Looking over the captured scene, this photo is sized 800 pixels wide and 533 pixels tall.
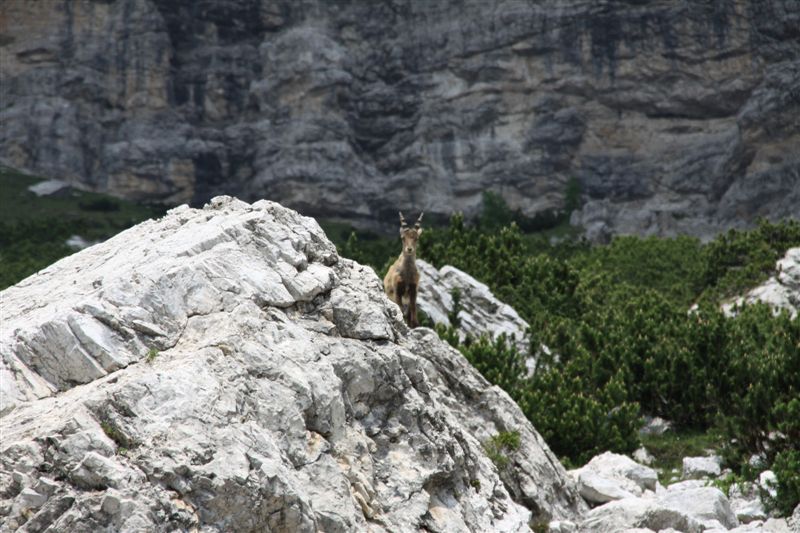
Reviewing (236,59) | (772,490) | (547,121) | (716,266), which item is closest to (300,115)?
(236,59)

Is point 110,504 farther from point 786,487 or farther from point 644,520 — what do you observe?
point 786,487

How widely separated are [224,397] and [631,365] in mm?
17696

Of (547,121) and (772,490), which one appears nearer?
(772,490)

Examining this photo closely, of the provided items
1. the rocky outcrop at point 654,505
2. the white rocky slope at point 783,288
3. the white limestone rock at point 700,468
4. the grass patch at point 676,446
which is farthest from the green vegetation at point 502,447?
the white rocky slope at point 783,288

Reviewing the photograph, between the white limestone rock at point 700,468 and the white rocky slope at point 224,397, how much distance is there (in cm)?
788

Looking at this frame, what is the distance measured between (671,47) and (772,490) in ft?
287

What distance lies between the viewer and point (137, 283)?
34.9 feet

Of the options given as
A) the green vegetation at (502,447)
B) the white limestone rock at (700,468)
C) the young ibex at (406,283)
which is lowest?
the white limestone rock at (700,468)

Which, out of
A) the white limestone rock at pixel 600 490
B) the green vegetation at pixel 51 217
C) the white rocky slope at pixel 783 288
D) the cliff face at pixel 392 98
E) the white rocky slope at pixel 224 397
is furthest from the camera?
the cliff face at pixel 392 98

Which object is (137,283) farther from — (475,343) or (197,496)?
(475,343)

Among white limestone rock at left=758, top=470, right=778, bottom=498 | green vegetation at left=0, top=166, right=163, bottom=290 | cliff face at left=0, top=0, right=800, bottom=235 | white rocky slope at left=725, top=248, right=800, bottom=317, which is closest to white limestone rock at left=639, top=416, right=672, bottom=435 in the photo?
white limestone rock at left=758, top=470, right=778, bottom=498

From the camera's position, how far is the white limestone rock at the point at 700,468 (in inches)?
789

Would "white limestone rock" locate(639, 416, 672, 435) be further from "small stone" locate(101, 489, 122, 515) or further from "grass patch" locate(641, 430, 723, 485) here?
"small stone" locate(101, 489, 122, 515)

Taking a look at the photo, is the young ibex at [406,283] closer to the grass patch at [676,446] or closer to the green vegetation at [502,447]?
the green vegetation at [502,447]
